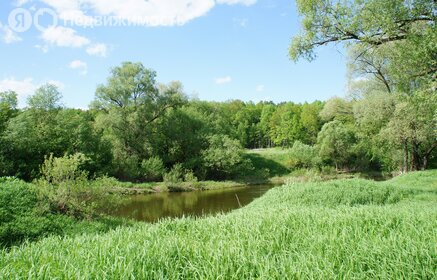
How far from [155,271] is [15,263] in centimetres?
177

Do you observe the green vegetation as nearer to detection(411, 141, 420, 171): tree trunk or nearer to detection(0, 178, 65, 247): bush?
detection(0, 178, 65, 247): bush

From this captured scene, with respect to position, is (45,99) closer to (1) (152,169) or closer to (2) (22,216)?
(1) (152,169)

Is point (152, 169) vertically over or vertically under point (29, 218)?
over

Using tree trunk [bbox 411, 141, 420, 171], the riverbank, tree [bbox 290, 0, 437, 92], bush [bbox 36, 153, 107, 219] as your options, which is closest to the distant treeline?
tree trunk [bbox 411, 141, 420, 171]

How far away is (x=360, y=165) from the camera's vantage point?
4709 cm

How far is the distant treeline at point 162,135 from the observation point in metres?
28.9

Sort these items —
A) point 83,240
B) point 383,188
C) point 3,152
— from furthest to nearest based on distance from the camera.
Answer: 1. point 3,152
2. point 383,188
3. point 83,240

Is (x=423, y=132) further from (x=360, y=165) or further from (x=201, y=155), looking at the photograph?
(x=201, y=155)

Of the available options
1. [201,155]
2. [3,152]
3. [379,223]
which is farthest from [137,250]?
[201,155]

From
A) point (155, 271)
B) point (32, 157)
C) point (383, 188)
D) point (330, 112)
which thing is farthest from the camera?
point (330, 112)

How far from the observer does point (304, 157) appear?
48.6 metres

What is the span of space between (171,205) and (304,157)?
27876 mm

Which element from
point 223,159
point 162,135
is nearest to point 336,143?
point 223,159

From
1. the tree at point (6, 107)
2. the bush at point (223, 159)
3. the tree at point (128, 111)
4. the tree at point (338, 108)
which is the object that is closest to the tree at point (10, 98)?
the tree at point (6, 107)
